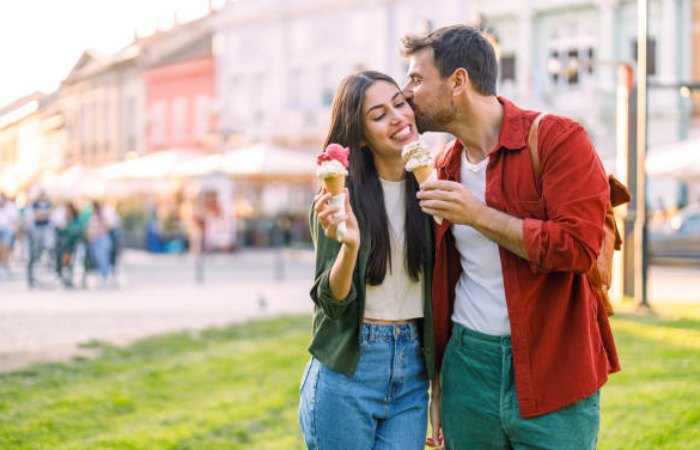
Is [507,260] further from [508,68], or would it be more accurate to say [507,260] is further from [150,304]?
[508,68]

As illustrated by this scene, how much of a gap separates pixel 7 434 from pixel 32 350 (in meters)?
3.49

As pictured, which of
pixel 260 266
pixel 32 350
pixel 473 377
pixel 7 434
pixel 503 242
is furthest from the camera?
pixel 260 266

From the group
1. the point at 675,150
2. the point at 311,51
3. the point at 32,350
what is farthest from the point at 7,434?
the point at 311,51

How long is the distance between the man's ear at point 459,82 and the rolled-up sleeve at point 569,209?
0.39 m

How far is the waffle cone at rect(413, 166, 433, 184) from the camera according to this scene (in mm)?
2746

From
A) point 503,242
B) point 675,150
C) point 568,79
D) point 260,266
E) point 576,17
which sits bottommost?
point 260,266

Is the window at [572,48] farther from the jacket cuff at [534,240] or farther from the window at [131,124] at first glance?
the jacket cuff at [534,240]

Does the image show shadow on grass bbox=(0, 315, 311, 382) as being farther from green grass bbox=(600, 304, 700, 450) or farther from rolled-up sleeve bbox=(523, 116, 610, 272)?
rolled-up sleeve bbox=(523, 116, 610, 272)

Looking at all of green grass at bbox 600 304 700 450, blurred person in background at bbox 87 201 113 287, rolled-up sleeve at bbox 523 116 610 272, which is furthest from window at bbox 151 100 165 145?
rolled-up sleeve at bbox 523 116 610 272

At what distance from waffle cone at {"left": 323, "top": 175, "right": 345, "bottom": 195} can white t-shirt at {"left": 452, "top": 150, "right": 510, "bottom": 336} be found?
506 mm

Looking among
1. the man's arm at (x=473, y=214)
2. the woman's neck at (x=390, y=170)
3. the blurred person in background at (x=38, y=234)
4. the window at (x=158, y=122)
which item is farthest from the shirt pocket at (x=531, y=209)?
the window at (x=158, y=122)

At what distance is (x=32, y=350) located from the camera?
8938 millimetres

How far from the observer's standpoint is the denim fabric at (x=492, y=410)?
269cm

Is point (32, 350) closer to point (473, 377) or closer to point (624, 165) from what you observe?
point (473, 377)
